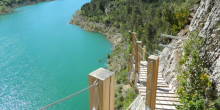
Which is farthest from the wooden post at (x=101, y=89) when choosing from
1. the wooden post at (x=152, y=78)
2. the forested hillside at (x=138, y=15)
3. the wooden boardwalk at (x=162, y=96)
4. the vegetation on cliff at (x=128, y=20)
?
the forested hillside at (x=138, y=15)

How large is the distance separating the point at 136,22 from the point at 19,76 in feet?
50.6

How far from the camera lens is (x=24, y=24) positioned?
34938 mm

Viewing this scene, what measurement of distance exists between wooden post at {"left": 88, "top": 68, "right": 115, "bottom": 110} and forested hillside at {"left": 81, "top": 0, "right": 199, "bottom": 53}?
10.2 metres

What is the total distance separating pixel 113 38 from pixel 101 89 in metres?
26.0

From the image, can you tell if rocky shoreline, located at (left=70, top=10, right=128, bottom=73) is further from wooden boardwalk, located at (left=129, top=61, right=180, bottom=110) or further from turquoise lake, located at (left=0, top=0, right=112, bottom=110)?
wooden boardwalk, located at (left=129, top=61, right=180, bottom=110)

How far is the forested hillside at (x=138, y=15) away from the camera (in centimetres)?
1659

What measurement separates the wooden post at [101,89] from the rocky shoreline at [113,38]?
15796 millimetres

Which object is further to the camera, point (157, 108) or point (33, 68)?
point (33, 68)

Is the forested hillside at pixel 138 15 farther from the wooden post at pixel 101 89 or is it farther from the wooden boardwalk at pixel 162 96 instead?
the wooden post at pixel 101 89

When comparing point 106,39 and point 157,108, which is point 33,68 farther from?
point 157,108

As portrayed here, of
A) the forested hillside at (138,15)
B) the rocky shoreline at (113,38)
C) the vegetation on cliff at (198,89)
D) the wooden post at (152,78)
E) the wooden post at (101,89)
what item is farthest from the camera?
the rocky shoreline at (113,38)

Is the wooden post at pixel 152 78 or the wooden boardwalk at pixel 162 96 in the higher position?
the wooden post at pixel 152 78

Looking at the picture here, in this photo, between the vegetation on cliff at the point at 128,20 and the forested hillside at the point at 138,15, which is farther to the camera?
the forested hillside at the point at 138,15

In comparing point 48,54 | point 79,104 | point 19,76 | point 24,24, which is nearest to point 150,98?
point 79,104
